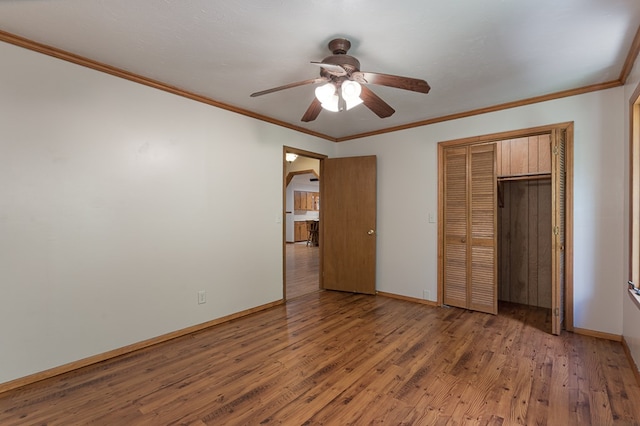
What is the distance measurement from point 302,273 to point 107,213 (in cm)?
384

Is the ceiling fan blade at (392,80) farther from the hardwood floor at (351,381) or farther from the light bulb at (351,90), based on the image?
the hardwood floor at (351,381)

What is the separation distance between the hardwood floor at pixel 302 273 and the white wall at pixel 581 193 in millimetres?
1481

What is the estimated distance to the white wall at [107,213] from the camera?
2.13 meters

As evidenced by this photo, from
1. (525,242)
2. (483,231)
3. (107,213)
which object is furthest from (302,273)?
(107,213)

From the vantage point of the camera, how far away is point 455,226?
3820 millimetres

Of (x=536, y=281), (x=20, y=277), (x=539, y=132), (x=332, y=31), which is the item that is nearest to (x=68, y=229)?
(x=20, y=277)

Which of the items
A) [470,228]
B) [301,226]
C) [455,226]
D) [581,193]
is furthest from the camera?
[301,226]

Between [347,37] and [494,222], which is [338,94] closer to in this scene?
[347,37]

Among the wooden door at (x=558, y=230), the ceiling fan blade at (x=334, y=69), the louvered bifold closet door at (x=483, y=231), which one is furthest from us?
the louvered bifold closet door at (x=483, y=231)

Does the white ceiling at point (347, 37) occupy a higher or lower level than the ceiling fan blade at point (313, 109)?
higher

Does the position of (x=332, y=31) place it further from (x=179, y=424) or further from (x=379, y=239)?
(x=379, y=239)

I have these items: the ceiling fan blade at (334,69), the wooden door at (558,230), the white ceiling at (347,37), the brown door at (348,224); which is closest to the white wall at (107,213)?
the white ceiling at (347,37)

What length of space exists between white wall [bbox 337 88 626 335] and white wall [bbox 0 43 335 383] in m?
2.15

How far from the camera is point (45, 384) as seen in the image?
7.05 ft
